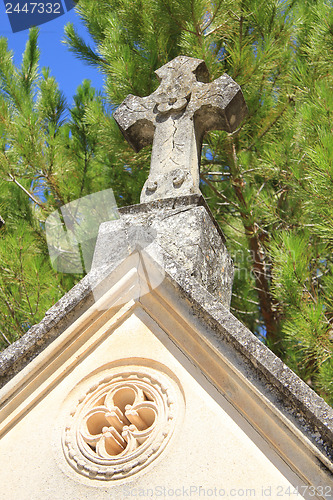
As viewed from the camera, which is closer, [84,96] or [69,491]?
[69,491]

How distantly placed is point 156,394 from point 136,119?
1452mm

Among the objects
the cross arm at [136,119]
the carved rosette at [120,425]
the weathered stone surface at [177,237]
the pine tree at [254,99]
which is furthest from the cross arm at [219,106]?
the carved rosette at [120,425]

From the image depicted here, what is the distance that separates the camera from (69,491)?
5.56 ft

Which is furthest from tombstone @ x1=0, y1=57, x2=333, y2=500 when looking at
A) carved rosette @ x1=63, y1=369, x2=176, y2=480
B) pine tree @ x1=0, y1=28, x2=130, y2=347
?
pine tree @ x1=0, y1=28, x2=130, y2=347

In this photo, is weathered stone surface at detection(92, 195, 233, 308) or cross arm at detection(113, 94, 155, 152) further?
cross arm at detection(113, 94, 155, 152)

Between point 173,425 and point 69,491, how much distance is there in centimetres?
35

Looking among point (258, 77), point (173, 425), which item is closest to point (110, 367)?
point (173, 425)

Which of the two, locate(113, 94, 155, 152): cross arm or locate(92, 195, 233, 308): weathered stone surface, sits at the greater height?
locate(113, 94, 155, 152): cross arm

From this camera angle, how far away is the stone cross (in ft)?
8.55

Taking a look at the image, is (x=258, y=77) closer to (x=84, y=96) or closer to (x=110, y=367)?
(x=84, y=96)

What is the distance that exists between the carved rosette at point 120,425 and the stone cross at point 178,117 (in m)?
0.89

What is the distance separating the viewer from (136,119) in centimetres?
283

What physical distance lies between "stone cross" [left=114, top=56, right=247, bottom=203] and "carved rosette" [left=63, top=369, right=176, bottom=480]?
890mm

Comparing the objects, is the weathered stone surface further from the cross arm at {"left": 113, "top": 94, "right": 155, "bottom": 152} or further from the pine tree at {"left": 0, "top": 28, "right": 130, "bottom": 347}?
the pine tree at {"left": 0, "top": 28, "right": 130, "bottom": 347}
